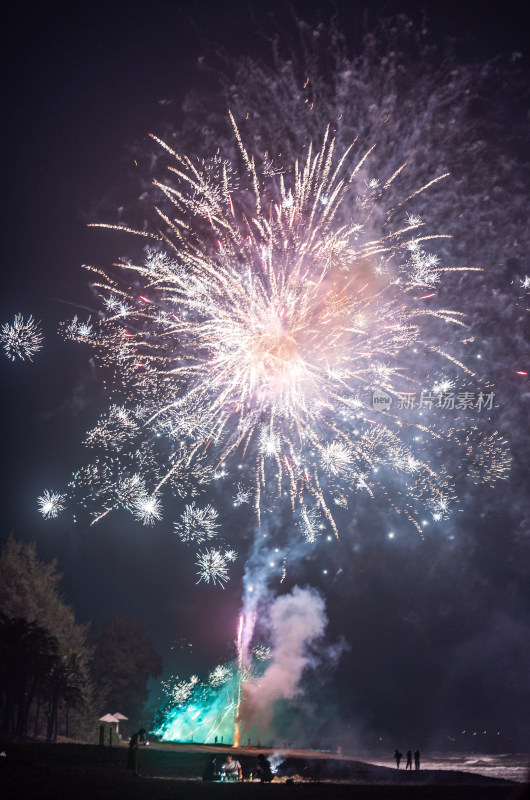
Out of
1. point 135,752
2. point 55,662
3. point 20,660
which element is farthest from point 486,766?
point 135,752

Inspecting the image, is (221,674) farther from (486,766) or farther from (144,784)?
(144,784)

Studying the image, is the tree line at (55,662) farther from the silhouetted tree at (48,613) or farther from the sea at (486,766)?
the sea at (486,766)

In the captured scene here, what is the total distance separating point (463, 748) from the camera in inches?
3127

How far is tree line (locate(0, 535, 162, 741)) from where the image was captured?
100 ft

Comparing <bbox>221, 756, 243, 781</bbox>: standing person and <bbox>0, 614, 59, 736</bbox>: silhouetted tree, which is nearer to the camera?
<bbox>221, 756, 243, 781</bbox>: standing person

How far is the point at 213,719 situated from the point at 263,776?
137ft

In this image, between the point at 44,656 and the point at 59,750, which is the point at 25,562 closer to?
the point at 44,656

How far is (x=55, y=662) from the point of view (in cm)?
3297

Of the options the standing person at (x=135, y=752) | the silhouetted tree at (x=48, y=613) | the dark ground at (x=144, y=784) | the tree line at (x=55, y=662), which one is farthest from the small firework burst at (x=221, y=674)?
the standing person at (x=135, y=752)

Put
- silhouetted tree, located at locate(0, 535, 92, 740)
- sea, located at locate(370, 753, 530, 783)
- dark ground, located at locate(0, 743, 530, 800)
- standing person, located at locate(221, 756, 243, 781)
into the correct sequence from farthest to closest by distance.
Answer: silhouetted tree, located at locate(0, 535, 92, 740), sea, located at locate(370, 753, 530, 783), standing person, located at locate(221, 756, 243, 781), dark ground, located at locate(0, 743, 530, 800)

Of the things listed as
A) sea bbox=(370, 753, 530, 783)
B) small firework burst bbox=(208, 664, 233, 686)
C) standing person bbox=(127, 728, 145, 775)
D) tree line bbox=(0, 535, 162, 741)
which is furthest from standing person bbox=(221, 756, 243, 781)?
small firework burst bbox=(208, 664, 233, 686)

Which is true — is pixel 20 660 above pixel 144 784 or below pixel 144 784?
above

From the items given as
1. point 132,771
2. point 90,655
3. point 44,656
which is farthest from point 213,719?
point 132,771

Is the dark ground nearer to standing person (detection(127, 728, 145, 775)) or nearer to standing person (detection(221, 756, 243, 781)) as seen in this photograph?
standing person (detection(127, 728, 145, 775))
